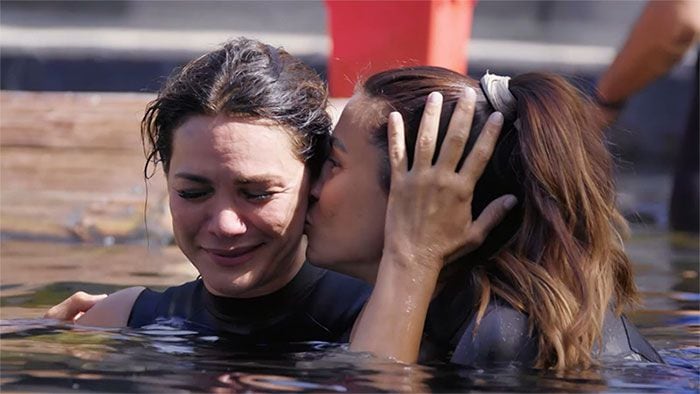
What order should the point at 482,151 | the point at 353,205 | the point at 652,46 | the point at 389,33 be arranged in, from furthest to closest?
the point at 389,33
the point at 652,46
the point at 353,205
the point at 482,151

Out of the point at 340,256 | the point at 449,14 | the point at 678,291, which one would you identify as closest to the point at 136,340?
the point at 340,256

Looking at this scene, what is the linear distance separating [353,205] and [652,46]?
3.04 m

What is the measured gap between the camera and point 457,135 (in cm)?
334

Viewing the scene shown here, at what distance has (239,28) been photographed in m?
10.3

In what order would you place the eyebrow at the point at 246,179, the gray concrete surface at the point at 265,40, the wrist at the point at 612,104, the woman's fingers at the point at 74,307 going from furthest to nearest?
the gray concrete surface at the point at 265,40 → the wrist at the point at 612,104 → the woman's fingers at the point at 74,307 → the eyebrow at the point at 246,179

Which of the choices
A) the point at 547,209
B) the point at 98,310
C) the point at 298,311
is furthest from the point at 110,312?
the point at 547,209

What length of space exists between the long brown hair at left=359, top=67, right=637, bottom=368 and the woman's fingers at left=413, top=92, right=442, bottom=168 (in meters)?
0.04

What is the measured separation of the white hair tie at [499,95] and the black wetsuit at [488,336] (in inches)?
16.1

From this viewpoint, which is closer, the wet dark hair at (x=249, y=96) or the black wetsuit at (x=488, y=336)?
the black wetsuit at (x=488, y=336)

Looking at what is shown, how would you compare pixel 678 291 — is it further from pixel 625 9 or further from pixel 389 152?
pixel 625 9

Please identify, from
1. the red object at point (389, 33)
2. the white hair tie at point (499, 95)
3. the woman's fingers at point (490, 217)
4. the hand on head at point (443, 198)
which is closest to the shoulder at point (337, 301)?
the hand on head at point (443, 198)

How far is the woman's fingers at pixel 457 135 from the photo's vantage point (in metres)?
3.34

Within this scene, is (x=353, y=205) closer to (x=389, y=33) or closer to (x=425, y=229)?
(x=425, y=229)

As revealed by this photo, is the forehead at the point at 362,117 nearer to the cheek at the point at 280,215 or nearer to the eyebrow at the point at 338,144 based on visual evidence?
the eyebrow at the point at 338,144
